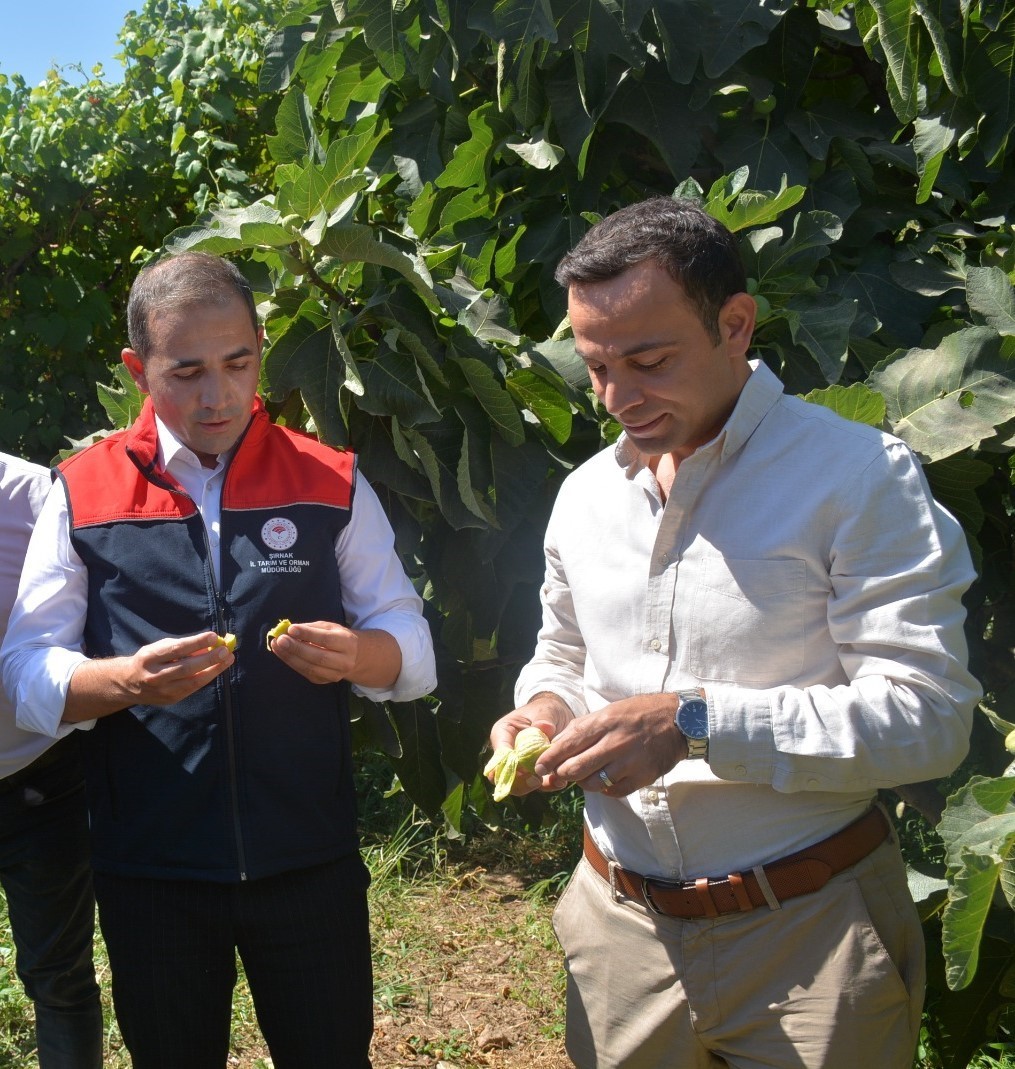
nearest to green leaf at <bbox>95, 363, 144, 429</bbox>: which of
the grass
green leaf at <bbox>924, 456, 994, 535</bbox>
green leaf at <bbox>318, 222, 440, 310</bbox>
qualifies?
green leaf at <bbox>318, 222, 440, 310</bbox>

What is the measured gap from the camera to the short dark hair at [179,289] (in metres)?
2.12

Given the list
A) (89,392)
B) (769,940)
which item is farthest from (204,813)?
(89,392)

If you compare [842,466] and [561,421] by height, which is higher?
[561,421]

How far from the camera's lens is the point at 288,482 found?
87.0 inches

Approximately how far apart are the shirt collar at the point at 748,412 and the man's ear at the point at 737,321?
49 millimetres

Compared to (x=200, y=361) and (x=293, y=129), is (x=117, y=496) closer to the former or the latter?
(x=200, y=361)

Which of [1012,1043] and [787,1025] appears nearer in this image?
[787,1025]

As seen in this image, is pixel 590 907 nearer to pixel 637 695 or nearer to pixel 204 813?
pixel 637 695

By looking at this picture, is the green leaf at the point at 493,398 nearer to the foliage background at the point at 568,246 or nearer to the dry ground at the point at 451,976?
the foliage background at the point at 568,246

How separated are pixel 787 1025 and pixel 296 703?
928mm

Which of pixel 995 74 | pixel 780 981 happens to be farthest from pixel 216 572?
pixel 995 74

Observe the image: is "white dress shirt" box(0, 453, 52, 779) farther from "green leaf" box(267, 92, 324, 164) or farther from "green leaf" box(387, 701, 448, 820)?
"green leaf" box(267, 92, 324, 164)

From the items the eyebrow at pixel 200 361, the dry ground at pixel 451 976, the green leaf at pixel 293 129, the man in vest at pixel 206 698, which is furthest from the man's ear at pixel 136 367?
the dry ground at pixel 451 976

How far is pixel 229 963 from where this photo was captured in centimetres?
220
